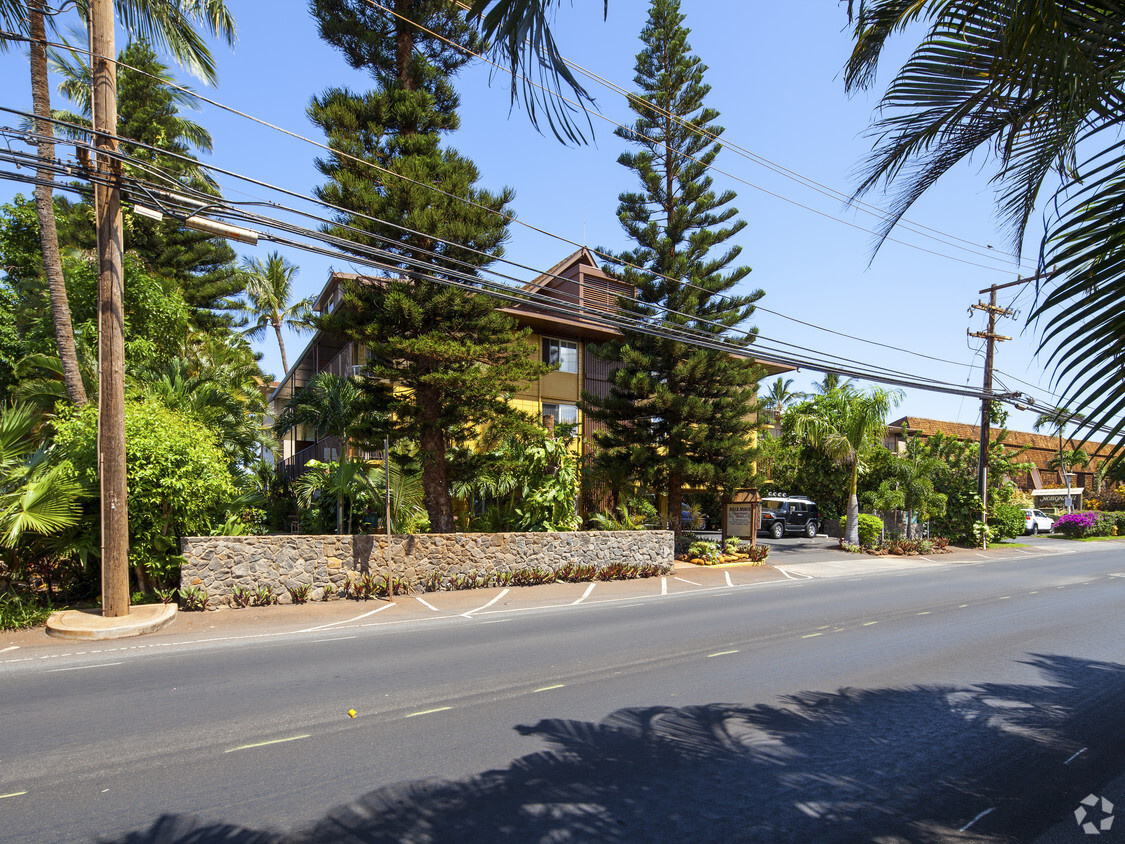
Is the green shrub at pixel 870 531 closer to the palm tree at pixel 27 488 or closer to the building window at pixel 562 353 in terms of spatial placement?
the building window at pixel 562 353

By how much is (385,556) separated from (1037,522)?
138 feet

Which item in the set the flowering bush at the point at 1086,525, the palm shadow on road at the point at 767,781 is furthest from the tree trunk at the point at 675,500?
the flowering bush at the point at 1086,525

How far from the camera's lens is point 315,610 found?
13164 mm

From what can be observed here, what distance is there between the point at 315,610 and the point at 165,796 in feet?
28.6

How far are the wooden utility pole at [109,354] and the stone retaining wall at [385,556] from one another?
4.95ft

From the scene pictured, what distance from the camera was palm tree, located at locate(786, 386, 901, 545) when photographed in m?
26.2

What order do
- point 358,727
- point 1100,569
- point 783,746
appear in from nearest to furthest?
1. point 783,746
2. point 358,727
3. point 1100,569

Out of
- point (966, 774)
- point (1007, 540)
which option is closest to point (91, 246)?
point (966, 774)

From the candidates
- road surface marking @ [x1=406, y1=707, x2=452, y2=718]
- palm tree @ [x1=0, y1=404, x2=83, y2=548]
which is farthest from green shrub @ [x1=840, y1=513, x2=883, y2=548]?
palm tree @ [x1=0, y1=404, x2=83, y2=548]

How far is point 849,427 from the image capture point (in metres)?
26.8

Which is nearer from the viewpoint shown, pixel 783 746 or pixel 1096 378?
pixel 1096 378

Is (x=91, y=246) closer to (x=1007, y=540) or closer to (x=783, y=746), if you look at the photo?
(x=783, y=746)

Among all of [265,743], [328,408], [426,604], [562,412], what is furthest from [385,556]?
[562,412]
